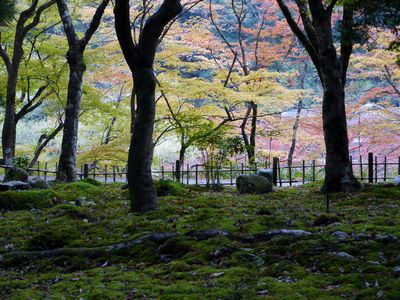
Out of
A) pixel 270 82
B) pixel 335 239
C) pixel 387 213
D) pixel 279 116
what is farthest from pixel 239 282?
pixel 279 116

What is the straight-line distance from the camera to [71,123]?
11.2 metres

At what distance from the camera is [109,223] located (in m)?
6.30

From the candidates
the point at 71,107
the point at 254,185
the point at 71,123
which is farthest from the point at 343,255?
the point at 71,107

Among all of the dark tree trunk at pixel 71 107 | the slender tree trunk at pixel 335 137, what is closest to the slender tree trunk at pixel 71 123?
the dark tree trunk at pixel 71 107

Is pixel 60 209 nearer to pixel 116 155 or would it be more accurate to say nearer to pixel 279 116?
pixel 116 155

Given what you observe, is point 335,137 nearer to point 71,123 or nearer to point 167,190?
point 167,190

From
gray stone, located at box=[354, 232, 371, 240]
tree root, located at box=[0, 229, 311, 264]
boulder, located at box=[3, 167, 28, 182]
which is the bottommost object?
tree root, located at box=[0, 229, 311, 264]

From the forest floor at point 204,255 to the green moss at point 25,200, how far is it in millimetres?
1001

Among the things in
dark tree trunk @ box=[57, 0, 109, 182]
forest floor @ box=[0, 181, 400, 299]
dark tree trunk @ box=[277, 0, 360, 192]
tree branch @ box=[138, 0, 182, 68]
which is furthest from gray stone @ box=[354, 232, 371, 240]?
dark tree trunk @ box=[57, 0, 109, 182]

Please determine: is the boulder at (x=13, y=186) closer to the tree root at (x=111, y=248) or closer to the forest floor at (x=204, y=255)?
the forest floor at (x=204, y=255)

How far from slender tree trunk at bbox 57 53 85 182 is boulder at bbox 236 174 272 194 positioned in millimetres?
3965

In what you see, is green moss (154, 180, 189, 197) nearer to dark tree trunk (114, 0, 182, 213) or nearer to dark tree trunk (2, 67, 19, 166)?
dark tree trunk (114, 0, 182, 213)

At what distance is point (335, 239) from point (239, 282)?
1.39 metres

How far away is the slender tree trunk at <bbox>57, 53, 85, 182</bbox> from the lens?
36.9 feet
